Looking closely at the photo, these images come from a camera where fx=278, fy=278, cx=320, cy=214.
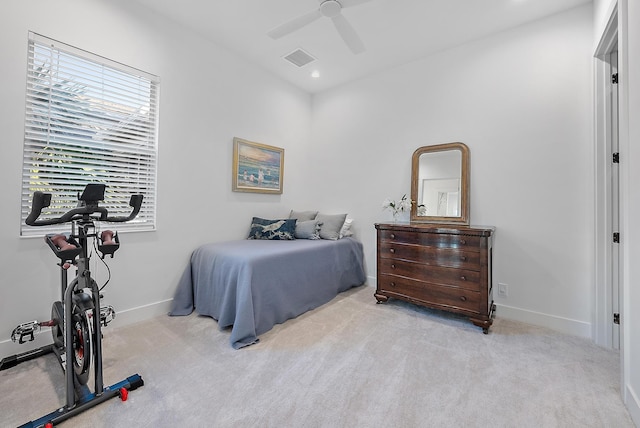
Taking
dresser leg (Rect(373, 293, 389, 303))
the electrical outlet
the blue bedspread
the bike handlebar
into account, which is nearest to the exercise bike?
the bike handlebar

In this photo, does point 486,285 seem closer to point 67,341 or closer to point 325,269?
point 325,269

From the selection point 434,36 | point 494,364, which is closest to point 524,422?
point 494,364

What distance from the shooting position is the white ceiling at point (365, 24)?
2504mm

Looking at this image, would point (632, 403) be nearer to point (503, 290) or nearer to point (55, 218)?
point (503, 290)

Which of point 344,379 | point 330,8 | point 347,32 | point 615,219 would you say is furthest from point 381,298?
point 330,8

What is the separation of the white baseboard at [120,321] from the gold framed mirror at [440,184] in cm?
287

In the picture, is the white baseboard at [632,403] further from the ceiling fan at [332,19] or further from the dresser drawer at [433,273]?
the ceiling fan at [332,19]

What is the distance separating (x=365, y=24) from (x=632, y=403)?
3.34 m

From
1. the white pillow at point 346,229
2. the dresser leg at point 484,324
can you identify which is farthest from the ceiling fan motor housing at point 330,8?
the dresser leg at point 484,324

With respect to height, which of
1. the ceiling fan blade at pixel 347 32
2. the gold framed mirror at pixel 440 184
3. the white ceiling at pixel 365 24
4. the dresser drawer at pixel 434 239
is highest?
the white ceiling at pixel 365 24

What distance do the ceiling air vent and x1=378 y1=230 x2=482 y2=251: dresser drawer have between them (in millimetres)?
2259

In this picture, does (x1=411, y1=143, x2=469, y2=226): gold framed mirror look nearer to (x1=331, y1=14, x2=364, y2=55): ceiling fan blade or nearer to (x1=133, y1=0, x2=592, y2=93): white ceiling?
(x1=133, y1=0, x2=592, y2=93): white ceiling

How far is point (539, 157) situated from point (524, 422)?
224 centimetres

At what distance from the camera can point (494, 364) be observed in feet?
6.27
